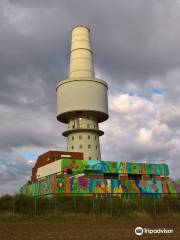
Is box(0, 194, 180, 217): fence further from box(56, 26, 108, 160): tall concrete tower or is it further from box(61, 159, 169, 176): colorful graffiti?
box(56, 26, 108, 160): tall concrete tower

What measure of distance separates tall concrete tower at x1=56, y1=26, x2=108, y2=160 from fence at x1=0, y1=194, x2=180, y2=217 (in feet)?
130

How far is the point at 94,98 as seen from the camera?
8006cm

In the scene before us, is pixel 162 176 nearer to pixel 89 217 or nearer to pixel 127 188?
pixel 127 188

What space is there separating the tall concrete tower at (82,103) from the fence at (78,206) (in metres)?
39.7

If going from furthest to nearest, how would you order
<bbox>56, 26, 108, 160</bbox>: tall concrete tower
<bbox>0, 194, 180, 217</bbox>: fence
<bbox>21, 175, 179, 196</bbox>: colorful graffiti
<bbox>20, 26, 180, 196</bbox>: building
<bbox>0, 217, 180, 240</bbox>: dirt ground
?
<bbox>56, 26, 108, 160</bbox>: tall concrete tower < <bbox>20, 26, 180, 196</bbox>: building < <bbox>21, 175, 179, 196</bbox>: colorful graffiti < <bbox>0, 194, 180, 217</bbox>: fence < <bbox>0, 217, 180, 240</bbox>: dirt ground

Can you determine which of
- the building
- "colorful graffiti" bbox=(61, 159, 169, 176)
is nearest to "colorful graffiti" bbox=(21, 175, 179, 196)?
the building

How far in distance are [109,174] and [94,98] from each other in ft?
59.7

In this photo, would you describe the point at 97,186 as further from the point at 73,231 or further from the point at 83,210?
the point at 73,231

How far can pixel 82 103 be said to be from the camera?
258ft

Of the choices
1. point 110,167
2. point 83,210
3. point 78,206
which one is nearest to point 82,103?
point 110,167

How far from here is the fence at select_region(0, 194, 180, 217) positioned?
113 feet

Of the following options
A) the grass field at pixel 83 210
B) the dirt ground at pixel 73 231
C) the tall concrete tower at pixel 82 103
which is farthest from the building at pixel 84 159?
the dirt ground at pixel 73 231

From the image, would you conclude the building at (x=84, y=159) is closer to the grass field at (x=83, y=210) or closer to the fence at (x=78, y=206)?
the fence at (x=78, y=206)

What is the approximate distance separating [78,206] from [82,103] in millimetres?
43790
